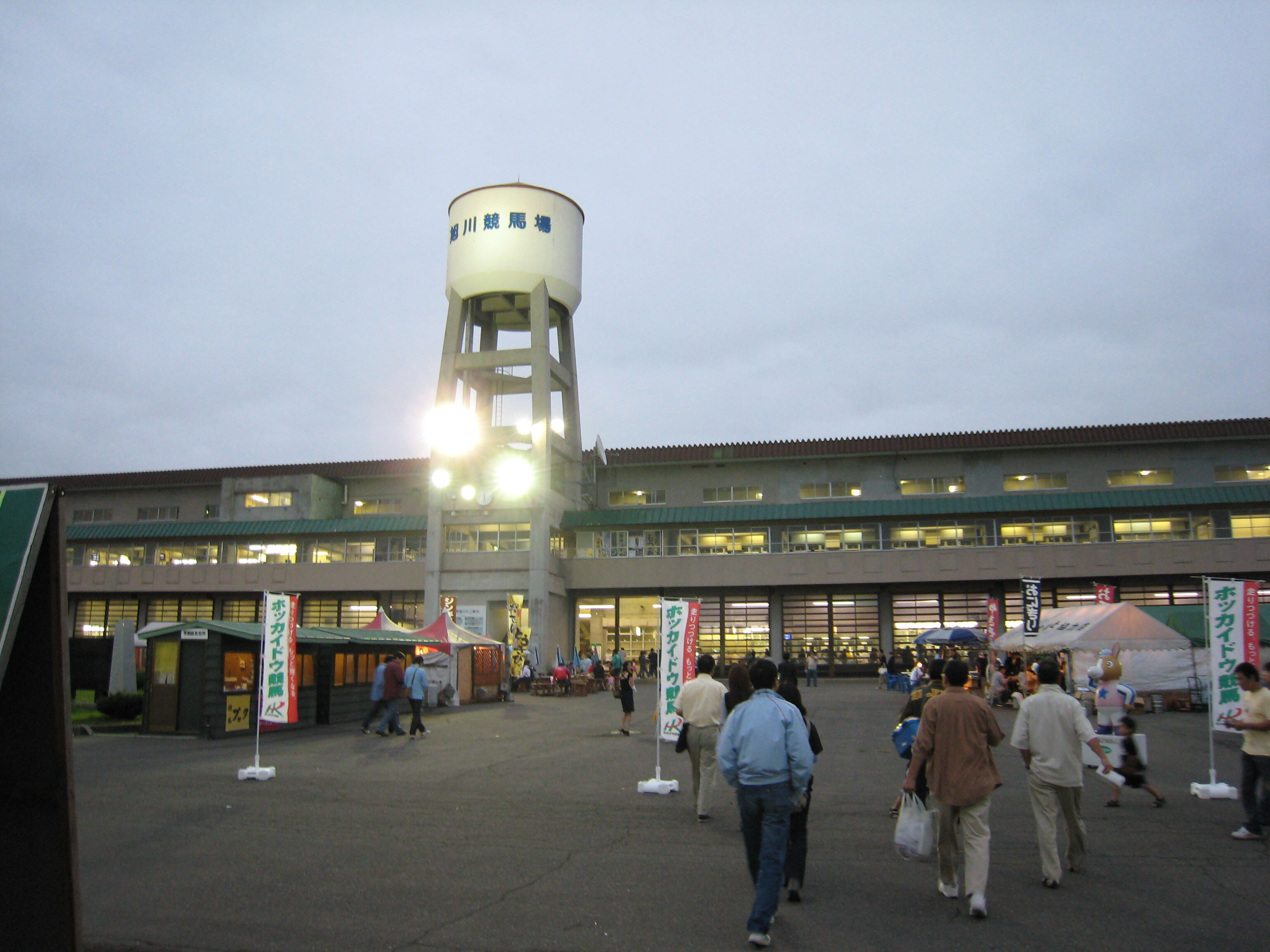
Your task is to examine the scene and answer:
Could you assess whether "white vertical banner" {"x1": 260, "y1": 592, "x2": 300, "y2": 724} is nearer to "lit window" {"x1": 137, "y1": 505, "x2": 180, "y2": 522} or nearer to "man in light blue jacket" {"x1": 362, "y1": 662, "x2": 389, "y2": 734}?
"man in light blue jacket" {"x1": 362, "y1": 662, "x2": 389, "y2": 734}

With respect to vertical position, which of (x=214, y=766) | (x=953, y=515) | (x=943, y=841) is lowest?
(x=214, y=766)

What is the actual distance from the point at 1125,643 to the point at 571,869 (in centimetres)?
1742

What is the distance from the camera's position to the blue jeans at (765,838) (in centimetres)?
550

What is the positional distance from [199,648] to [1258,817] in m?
17.1

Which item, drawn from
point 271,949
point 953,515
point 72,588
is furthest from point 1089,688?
point 72,588

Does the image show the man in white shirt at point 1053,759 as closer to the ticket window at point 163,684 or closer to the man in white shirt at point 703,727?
the man in white shirt at point 703,727

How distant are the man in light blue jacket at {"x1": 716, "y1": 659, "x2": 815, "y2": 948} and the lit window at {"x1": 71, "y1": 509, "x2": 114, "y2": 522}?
57.6m

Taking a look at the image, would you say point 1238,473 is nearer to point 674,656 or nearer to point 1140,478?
point 1140,478

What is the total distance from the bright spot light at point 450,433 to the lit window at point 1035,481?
2555cm

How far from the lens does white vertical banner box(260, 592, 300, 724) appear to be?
1433cm

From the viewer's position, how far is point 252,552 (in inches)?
1907

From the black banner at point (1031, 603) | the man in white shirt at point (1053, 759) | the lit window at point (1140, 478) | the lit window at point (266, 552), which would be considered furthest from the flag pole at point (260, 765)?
the lit window at point (1140, 478)

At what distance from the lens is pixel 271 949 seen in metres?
5.54

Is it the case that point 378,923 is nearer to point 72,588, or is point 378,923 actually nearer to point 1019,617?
point 1019,617
